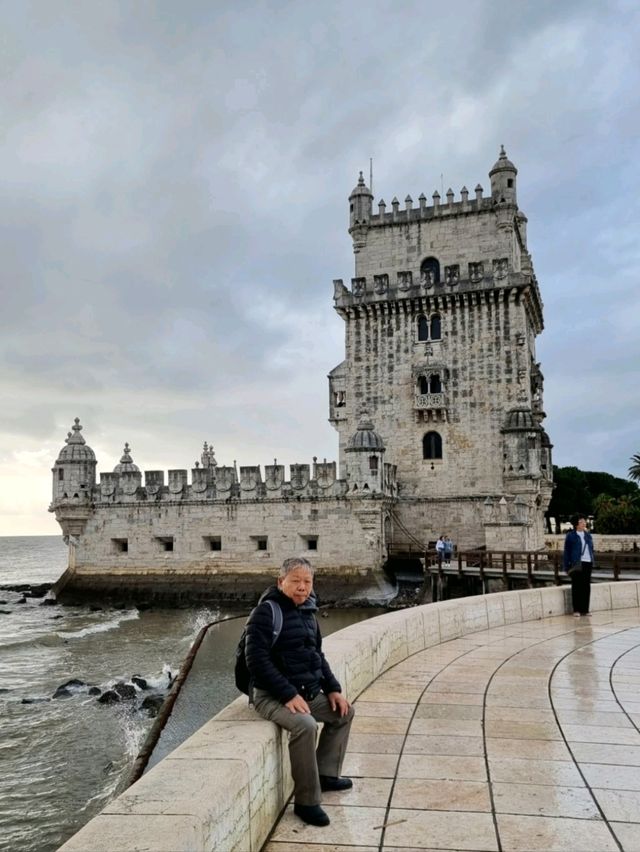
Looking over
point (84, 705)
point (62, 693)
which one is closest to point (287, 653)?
point (84, 705)

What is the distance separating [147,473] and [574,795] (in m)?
29.8

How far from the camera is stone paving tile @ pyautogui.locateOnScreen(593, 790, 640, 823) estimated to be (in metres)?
4.59

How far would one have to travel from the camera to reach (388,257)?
113 ft

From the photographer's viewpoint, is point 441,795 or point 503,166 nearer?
point 441,795

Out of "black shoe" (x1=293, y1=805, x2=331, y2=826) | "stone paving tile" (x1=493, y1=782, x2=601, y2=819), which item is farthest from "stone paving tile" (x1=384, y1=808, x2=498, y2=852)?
"black shoe" (x1=293, y1=805, x2=331, y2=826)

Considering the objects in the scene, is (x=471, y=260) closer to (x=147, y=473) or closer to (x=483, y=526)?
(x=483, y=526)

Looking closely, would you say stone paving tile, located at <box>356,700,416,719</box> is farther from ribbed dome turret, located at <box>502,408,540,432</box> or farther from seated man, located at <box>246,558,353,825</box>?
ribbed dome turret, located at <box>502,408,540,432</box>

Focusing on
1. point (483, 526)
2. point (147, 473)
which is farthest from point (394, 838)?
point (147, 473)

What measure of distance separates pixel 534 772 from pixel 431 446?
27.5m

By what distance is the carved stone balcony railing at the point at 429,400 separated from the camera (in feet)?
105

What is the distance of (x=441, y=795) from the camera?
16.2 feet

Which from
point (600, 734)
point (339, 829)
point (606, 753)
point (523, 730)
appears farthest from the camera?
point (523, 730)

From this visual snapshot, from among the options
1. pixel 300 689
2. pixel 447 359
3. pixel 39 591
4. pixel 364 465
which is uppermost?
pixel 447 359

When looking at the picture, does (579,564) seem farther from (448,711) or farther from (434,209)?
(434,209)
